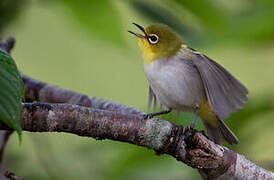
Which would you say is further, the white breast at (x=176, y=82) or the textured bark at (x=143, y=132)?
the white breast at (x=176, y=82)

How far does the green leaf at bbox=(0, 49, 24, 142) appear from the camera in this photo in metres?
1.40

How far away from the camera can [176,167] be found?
11.4ft

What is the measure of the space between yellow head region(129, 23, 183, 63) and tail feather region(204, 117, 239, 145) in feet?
1.96

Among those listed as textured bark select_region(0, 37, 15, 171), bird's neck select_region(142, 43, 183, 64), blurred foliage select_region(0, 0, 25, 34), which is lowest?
textured bark select_region(0, 37, 15, 171)

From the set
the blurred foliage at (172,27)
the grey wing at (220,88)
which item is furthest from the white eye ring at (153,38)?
the grey wing at (220,88)

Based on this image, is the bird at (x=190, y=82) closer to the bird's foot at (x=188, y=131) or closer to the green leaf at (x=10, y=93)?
the bird's foot at (x=188, y=131)

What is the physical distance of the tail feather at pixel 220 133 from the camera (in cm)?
303

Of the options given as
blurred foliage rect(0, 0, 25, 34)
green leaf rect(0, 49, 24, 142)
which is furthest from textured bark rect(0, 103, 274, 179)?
blurred foliage rect(0, 0, 25, 34)

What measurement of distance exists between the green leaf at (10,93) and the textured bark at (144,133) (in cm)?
28

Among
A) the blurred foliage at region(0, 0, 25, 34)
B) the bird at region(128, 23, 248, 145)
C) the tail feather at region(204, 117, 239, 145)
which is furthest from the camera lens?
the blurred foliage at region(0, 0, 25, 34)

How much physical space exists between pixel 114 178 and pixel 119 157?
139 mm

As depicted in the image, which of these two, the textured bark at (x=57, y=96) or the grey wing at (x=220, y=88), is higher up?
the grey wing at (x=220, y=88)

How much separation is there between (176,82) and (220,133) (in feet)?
1.89

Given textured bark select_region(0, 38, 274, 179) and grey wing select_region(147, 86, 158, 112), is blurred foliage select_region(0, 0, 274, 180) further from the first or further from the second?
textured bark select_region(0, 38, 274, 179)
